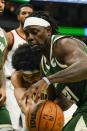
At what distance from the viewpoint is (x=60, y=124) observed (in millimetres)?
5863

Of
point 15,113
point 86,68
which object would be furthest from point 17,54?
point 86,68

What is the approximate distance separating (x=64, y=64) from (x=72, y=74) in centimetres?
31

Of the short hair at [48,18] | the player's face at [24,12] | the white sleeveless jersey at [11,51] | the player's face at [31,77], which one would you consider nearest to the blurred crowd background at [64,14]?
the player's face at [24,12]

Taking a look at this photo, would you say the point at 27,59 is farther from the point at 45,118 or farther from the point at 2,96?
the point at 45,118

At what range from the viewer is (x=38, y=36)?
5.93 m

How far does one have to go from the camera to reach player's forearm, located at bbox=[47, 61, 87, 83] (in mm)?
5246

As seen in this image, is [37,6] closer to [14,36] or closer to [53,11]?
[53,11]

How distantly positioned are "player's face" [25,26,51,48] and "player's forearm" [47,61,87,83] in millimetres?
632

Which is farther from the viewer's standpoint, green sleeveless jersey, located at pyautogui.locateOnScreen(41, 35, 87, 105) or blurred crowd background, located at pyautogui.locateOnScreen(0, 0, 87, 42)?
blurred crowd background, located at pyautogui.locateOnScreen(0, 0, 87, 42)

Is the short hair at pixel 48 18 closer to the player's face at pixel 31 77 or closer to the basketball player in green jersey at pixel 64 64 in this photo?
the basketball player in green jersey at pixel 64 64

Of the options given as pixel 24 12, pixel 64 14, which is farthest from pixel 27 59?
pixel 64 14

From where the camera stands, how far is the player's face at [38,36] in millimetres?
5910

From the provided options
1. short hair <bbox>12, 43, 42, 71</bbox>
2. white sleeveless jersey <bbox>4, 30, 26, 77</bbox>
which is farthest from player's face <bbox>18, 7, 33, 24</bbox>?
short hair <bbox>12, 43, 42, 71</bbox>

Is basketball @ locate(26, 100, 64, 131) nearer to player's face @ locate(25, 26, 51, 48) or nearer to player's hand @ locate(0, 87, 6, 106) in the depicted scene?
player's hand @ locate(0, 87, 6, 106)
